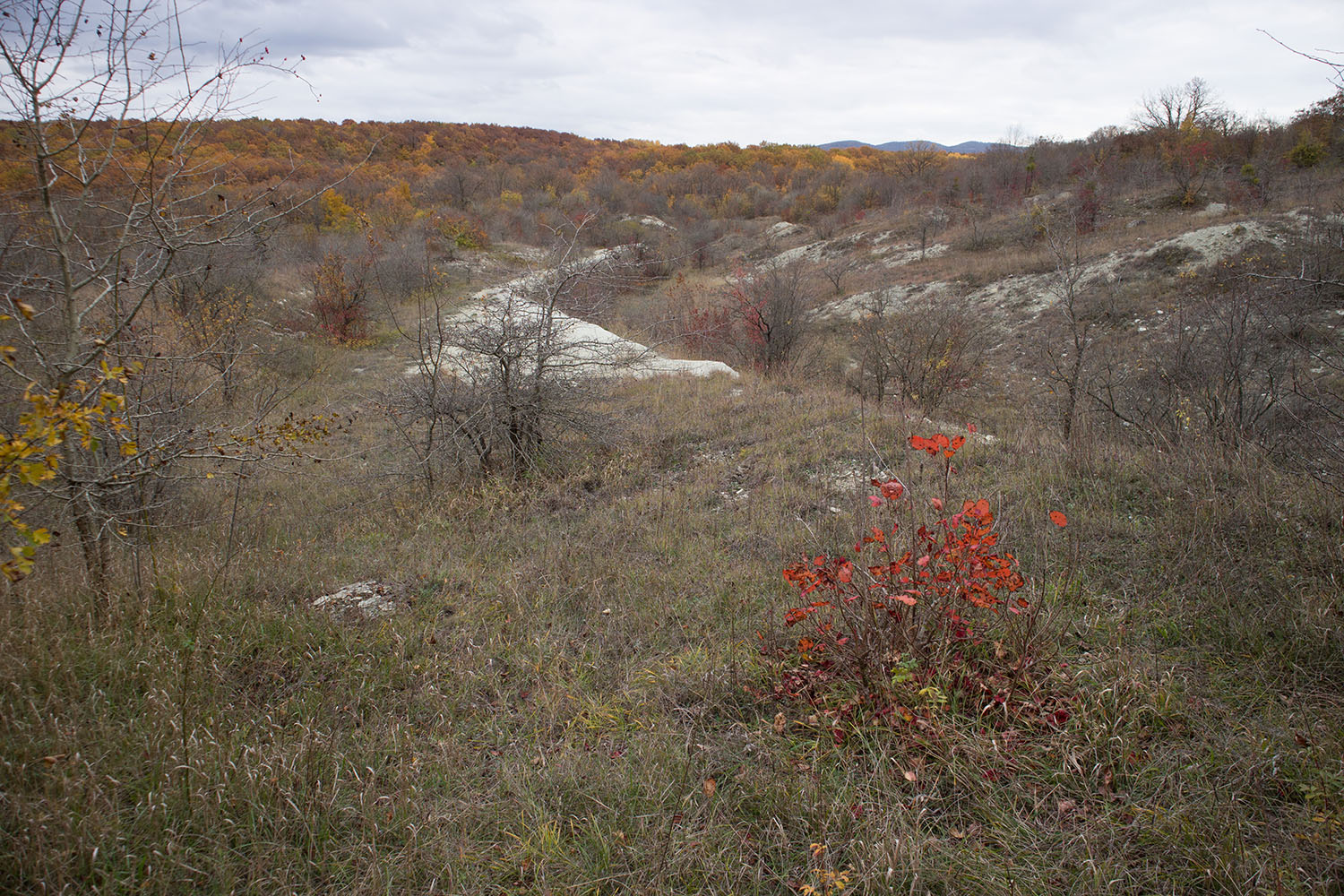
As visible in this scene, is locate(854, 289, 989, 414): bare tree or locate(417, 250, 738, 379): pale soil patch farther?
locate(854, 289, 989, 414): bare tree

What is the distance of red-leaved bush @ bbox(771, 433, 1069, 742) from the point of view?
251cm

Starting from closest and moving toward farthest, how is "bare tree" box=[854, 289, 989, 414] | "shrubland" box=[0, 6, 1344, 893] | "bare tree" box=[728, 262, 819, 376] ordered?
"shrubland" box=[0, 6, 1344, 893] < "bare tree" box=[854, 289, 989, 414] < "bare tree" box=[728, 262, 819, 376]

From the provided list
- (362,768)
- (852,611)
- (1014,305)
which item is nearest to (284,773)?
(362,768)

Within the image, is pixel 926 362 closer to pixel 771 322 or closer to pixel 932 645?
pixel 771 322

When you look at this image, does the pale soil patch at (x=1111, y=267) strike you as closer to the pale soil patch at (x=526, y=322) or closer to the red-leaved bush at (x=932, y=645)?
the pale soil patch at (x=526, y=322)

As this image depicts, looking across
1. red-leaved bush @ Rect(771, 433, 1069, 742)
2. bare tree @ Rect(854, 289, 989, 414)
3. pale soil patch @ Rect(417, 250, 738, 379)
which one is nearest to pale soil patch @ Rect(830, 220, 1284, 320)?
bare tree @ Rect(854, 289, 989, 414)

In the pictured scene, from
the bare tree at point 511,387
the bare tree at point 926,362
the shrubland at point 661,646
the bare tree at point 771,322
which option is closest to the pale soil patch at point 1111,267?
the bare tree at point 771,322

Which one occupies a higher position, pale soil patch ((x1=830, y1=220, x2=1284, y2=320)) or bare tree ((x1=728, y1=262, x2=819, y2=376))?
pale soil patch ((x1=830, y1=220, x2=1284, y2=320))

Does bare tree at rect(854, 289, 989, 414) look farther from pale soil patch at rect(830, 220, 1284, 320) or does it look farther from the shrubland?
pale soil patch at rect(830, 220, 1284, 320)

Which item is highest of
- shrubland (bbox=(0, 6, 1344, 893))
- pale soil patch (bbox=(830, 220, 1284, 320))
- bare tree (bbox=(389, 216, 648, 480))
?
pale soil patch (bbox=(830, 220, 1284, 320))

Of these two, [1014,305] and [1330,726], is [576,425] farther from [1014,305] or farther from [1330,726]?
[1014,305]

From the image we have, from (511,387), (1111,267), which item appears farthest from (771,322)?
(1111,267)

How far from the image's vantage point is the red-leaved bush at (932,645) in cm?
251

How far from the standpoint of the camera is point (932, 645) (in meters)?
2.71
